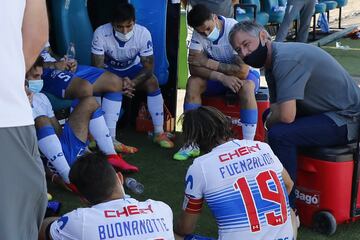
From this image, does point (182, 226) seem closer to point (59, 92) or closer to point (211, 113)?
point (211, 113)

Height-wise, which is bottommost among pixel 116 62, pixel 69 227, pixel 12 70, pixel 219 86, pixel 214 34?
pixel 219 86

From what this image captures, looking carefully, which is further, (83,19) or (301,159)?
(83,19)

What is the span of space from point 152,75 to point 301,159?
1868 millimetres

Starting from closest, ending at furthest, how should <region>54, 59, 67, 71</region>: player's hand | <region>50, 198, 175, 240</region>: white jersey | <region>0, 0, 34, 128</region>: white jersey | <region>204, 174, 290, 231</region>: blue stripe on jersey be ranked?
1. <region>0, 0, 34, 128</region>: white jersey
2. <region>50, 198, 175, 240</region>: white jersey
3. <region>204, 174, 290, 231</region>: blue stripe on jersey
4. <region>54, 59, 67, 71</region>: player's hand

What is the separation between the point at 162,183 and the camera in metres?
4.25

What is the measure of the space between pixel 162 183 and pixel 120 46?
128 centimetres

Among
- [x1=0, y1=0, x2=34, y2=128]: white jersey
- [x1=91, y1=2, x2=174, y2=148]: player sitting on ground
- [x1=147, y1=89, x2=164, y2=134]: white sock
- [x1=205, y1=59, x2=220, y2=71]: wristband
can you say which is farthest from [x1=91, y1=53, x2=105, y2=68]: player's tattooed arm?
[x1=0, y1=0, x2=34, y2=128]: white jersey

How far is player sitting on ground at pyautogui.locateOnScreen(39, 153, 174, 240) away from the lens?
2225 millimetres

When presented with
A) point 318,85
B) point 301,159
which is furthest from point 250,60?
point 301,159

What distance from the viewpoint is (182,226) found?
2.92m

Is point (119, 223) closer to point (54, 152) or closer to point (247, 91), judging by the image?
point (54, 152)

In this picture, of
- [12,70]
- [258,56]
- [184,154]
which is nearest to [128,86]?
[184,154]

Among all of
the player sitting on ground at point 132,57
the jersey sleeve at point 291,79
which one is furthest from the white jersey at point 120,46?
the jersey sleeve at point 291,79

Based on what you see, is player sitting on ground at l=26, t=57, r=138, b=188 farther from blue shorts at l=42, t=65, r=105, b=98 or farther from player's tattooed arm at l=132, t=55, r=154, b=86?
player's tattooed arm at l=132, t=55, r=154, b=86
